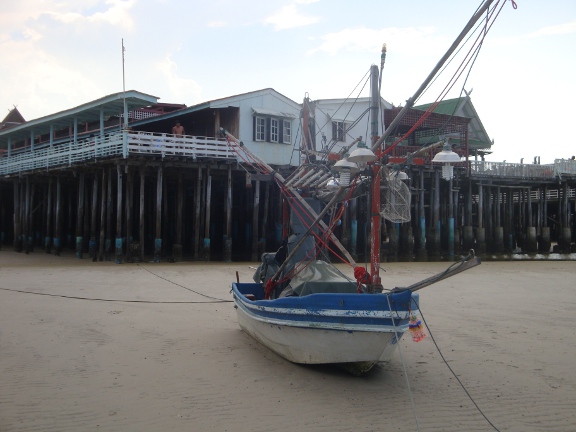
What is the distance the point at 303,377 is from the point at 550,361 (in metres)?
3.93

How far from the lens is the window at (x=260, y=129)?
26333 millimetres

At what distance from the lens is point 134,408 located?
6125 millimetres

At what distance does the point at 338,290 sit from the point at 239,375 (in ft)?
6.05

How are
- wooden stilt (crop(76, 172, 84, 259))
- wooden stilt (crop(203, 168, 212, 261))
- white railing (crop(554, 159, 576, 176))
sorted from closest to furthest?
wooden stilt (crop(203, 168, 212, 261))
wooden stilt (crop(76, 172, 84, 259))
white railing (crop(554, 159, 576, 176))

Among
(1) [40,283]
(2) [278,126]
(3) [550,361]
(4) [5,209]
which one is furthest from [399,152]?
(4) [5,209]

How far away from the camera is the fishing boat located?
6598 mm

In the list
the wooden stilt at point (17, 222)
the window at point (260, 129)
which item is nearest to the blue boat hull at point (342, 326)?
the window at point (260, 129)

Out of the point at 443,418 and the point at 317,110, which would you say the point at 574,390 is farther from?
the point at 317,110

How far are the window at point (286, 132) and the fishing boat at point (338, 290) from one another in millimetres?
17277

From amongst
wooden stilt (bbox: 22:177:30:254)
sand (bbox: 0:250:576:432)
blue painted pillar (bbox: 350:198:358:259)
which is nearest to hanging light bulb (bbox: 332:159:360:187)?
sand (bbox: 0:250:576:432)

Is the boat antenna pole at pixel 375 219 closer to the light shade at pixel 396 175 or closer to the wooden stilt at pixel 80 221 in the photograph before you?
the light shade at pixel 396 175

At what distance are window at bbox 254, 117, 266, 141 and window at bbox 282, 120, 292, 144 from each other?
111 centimetres

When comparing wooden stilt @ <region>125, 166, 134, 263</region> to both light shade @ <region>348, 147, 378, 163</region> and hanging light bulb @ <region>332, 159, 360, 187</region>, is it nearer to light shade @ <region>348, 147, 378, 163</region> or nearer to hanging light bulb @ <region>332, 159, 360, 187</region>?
hanging light bulb @ <region>332, 159, 360, 187</region>

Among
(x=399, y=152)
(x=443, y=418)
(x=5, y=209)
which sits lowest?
(x=443, y=418)
